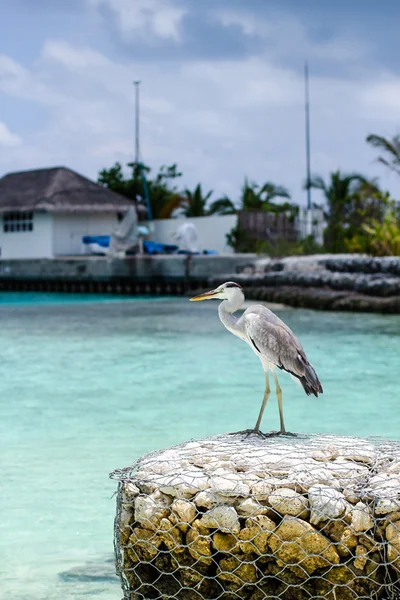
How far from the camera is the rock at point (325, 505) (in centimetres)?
290

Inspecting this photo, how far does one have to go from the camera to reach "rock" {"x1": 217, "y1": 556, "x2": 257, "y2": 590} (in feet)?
9.84

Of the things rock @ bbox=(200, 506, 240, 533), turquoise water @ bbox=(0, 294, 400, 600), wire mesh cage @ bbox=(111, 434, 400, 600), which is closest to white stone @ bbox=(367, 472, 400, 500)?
wire mesh cage @ bbox=(111, 434, 400, 600)

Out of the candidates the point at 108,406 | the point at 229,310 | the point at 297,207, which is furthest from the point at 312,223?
the point at 229,310

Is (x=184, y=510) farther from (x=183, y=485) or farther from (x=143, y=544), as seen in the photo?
(x=143, y=544)

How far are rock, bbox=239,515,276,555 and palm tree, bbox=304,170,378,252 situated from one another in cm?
2177

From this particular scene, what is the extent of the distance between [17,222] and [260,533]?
32.0m

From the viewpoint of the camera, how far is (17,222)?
33719 mm

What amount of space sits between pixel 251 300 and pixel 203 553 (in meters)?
19.1

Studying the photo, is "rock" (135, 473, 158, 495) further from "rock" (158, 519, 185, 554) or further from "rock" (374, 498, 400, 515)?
"rock" (374, 498, 400, 515)

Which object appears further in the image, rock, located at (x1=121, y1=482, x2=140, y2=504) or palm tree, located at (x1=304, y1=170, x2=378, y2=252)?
palm tree, located at (x1=304, y1=170, x2=378, y2=252)

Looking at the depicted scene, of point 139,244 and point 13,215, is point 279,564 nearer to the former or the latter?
point 139,244

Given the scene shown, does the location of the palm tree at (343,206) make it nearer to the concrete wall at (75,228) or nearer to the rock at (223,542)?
the concrete wall at (75,228)

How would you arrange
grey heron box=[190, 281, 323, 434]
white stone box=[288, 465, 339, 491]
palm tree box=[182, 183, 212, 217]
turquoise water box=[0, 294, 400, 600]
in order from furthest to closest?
palm tree box=[182, 183, 212, 217]
turquoise water box=[0, 294, 400, 600]
grey heron box=[190, 281, 323, 434]
white stone box=[288, 465, 339, 491]

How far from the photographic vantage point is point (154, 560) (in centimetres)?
308
